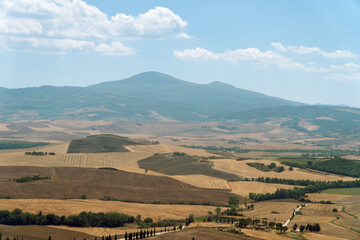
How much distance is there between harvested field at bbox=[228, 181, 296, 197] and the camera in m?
159

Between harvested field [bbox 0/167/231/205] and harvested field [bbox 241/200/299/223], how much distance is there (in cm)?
1316

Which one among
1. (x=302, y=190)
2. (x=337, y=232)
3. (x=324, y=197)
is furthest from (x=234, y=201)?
(x=337, y=232)

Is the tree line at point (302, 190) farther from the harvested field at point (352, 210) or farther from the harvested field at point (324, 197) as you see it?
the harvested field at point (352, 210)

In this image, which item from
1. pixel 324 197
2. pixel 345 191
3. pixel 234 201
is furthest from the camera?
pixel 345 191

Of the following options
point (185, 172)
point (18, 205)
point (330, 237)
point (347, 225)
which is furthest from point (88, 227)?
point (185, 172)

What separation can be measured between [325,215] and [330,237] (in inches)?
1135

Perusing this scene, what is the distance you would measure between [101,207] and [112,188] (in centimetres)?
3149

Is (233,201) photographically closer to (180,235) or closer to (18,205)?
(180,235)

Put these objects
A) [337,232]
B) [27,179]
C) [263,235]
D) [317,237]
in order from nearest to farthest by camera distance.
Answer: [263,235], [317,237], [337,232], [27,179]

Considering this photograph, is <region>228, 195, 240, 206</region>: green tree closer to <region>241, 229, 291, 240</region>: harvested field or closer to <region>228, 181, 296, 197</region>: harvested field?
<region>228, 181, 296, 197</region>: harvested field

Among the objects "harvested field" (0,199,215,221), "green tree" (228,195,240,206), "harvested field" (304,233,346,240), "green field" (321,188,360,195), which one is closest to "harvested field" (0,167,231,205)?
"green tree" (228,195,240,206)

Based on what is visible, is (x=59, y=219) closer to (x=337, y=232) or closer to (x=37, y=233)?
(x=37, y=233)

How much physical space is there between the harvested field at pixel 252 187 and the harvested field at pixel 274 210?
12.9 meters

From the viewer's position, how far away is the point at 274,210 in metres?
131
